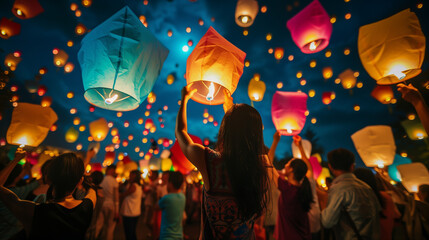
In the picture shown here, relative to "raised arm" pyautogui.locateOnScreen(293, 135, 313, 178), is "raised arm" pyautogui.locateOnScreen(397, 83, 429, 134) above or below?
above

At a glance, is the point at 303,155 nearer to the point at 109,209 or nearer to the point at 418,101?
the point at 418,101

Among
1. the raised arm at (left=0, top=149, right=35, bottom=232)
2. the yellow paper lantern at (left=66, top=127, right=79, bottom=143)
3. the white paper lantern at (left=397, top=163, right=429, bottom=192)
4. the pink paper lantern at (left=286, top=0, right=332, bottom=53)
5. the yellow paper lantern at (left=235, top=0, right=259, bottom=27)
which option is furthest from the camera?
the yellow paper lantern at (left=66, top=127, right=79, bottom=143)

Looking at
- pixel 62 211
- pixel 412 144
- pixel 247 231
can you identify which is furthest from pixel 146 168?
pixel 412 144

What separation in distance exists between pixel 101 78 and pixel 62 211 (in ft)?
3.52

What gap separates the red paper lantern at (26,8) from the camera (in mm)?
4289

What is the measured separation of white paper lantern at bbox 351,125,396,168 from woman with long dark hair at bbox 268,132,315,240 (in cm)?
101

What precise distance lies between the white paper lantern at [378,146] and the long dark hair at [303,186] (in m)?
0.99

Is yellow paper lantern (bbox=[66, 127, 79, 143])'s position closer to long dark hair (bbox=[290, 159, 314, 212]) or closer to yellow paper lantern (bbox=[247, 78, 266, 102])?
yellow paper lantern (bbox=[247, 78, 266, 102])

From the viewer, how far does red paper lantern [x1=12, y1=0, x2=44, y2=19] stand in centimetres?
429

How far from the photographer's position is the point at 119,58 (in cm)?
146

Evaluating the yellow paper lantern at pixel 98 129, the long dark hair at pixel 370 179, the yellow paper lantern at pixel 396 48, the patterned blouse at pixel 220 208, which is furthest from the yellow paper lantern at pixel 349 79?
the yellow paper lantern at pixel 98 129

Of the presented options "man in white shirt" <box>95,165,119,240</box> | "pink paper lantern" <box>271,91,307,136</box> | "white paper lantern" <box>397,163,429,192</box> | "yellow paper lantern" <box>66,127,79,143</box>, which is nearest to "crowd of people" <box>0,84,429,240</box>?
"pink paper lantern" <box>271,91,307,136</box>

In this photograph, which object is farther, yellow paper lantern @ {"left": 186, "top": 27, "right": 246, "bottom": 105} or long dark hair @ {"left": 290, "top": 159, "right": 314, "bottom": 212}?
long dark hair @ {"left": 290, "top": 159, "right": 314, "bottom": 212}

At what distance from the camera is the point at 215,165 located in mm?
1075
